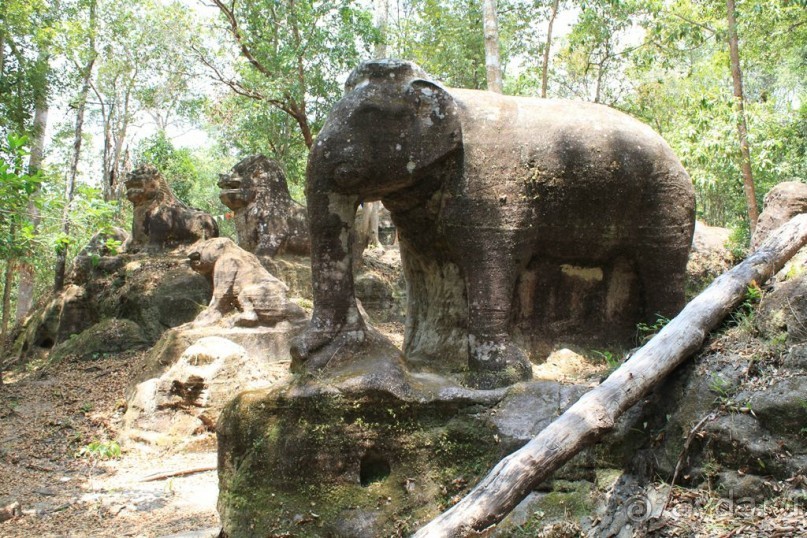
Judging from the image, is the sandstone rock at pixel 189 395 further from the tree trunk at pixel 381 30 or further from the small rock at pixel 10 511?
the tree trunk at pixel 381 30

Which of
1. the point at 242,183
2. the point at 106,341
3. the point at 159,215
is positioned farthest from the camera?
the point at 159,215

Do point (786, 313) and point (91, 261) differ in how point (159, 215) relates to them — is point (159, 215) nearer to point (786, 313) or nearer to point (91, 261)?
point (91, 261)

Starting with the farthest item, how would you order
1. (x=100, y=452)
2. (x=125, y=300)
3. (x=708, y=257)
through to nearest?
(x=125, y=300)
(x=708, y=257)
(x=100, y=452)

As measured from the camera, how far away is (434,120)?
4297mm

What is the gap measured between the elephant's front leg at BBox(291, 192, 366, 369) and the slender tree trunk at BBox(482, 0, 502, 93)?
8.65m

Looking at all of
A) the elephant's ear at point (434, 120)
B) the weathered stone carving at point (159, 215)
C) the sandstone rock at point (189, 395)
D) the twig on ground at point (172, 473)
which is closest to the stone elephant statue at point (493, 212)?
the elephant's ear at point (434, 120)

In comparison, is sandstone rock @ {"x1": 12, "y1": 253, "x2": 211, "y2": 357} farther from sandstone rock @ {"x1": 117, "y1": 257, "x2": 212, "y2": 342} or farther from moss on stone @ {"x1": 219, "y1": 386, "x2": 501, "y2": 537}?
moss on stone @ {"x1": 219, "y1": 386, "x2": 501, "y2": 537}

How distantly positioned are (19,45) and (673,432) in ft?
56.0

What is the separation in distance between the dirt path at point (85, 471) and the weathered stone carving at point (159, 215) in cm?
392

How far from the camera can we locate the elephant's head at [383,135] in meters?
4.20

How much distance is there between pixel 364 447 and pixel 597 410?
1320 millimetres

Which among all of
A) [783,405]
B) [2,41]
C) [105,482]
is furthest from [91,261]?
[783,405]

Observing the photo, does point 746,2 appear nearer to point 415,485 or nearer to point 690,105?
point 690,105

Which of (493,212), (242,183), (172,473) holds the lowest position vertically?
(172,473)
